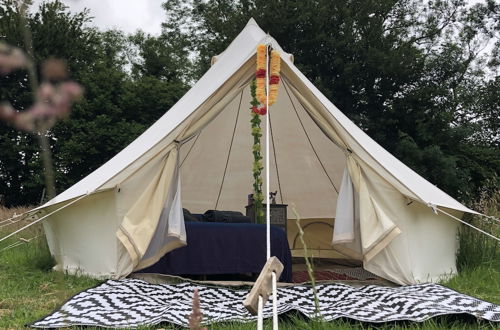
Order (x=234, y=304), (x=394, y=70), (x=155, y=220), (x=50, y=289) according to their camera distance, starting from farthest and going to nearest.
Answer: (x=394, y=70), (x=155, y=220), (x=50, y=289), (x=234, y=304)

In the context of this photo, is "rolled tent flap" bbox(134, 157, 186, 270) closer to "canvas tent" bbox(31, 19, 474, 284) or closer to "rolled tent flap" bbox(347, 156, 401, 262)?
"canvas tent" bbox(31, 19, 474, 284)

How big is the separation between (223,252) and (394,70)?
9.85 metres

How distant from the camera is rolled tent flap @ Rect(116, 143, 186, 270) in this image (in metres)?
3.22

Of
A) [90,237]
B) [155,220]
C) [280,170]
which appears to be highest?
[280,170]

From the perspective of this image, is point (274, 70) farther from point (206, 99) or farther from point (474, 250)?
point (474, 250)

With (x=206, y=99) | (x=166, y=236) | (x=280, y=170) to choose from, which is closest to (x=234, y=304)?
(x=166, y=236)

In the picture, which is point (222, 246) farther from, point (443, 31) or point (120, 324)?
point (443, 31)

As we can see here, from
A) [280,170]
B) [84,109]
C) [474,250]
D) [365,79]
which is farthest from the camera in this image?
[365,79]

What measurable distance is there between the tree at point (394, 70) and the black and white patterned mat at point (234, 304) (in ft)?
28.8

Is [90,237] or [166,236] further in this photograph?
[90,237]

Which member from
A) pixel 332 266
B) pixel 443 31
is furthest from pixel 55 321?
pixel 443 31

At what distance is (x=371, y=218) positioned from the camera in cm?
336

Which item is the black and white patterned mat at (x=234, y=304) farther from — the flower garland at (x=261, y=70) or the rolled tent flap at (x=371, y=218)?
the flower garland at (x=261, y=70)

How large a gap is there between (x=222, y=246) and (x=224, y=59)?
4.77ft
